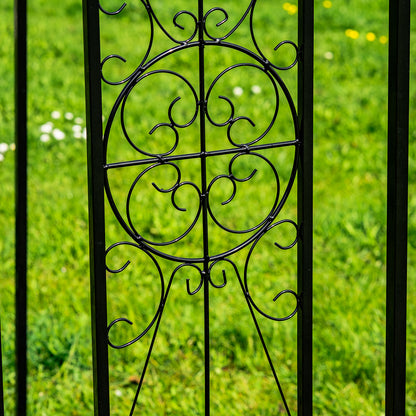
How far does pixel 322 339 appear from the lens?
9.75 ft

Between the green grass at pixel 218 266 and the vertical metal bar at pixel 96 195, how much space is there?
0.85m

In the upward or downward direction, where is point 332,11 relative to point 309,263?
upward

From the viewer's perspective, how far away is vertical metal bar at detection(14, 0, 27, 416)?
2004 mm

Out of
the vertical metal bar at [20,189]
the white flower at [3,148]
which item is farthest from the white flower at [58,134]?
the vertical metal bar at [20,189]

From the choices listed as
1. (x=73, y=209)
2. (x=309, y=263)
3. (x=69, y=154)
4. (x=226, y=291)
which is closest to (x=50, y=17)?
(x=69, y=154)

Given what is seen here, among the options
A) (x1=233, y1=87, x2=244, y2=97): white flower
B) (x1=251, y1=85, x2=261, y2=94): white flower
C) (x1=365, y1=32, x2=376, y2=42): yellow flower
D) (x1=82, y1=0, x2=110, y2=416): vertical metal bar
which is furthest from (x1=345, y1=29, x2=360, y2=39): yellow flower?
(x1=82, y1=0, x2=110, y2=416): vertical metal bar

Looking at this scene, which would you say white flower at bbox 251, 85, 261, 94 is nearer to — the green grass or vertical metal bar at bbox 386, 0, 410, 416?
the green grass

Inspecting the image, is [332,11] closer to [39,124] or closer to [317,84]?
[317,84]

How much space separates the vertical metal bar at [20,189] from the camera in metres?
2.00

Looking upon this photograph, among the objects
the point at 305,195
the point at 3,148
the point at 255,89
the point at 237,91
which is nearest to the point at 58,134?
the point at 3,148

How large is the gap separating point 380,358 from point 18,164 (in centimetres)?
150

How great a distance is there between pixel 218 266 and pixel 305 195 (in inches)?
62.8

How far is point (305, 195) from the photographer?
6.41ft

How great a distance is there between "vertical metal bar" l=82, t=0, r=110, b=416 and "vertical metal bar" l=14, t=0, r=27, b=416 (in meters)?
0.34
